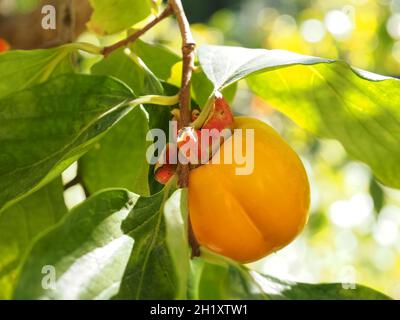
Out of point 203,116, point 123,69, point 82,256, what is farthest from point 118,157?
point 82,256

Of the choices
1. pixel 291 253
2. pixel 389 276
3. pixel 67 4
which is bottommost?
pixel 389 276

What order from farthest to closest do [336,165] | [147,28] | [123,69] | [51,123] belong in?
1. [336,165]
2. [123,69]
3. [147,28]
4. [51,123]

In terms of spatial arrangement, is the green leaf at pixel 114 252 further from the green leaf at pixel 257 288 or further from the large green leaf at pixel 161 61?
the large green leaf at pixel 161 61

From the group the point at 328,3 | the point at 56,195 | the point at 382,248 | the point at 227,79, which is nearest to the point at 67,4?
the point at 56,195

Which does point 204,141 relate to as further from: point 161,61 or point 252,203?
point 161,61

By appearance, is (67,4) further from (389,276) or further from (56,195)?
(389,276)

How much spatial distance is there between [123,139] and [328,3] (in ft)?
8.27

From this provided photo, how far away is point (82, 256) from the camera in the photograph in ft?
2.15

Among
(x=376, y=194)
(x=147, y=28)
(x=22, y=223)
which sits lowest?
(x=376, y=194)

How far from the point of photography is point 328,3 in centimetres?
343

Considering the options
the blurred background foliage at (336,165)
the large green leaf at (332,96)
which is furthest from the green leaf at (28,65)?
the blurred background foliage at (336,165)

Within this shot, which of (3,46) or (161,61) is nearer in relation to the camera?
(161,61)

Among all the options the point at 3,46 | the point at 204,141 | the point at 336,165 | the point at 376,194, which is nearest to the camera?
the point at 204,141

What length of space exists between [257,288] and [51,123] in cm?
34
